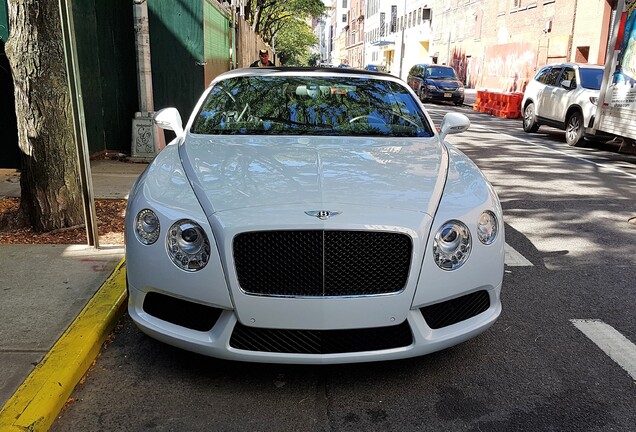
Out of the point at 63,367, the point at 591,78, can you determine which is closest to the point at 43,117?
the point at 63,367

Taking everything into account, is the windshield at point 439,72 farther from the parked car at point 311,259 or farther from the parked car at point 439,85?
the parked car at point 311,259

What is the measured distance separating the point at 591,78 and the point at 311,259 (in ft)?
40.5

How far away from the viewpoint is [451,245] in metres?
2.84

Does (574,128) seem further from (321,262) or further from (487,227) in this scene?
(321,262)

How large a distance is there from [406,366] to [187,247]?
136cm

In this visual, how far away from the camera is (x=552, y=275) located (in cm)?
465

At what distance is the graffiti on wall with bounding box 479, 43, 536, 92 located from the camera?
2725 centimetres

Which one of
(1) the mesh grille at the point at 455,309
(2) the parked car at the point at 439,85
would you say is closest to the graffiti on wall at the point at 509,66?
(2) the parked car at the point at 439,85

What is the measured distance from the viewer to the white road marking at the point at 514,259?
16.0ft

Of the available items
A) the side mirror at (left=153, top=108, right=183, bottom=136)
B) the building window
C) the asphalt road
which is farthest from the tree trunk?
the building window

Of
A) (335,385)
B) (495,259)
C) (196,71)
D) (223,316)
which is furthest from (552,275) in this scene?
(196,71)

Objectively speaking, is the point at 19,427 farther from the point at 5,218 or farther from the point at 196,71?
the point at 196,71

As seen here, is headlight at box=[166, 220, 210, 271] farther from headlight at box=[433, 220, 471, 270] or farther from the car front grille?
headlight at box=[433, 220, 471, 270]

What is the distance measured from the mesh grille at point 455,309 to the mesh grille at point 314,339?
A: 154mm
